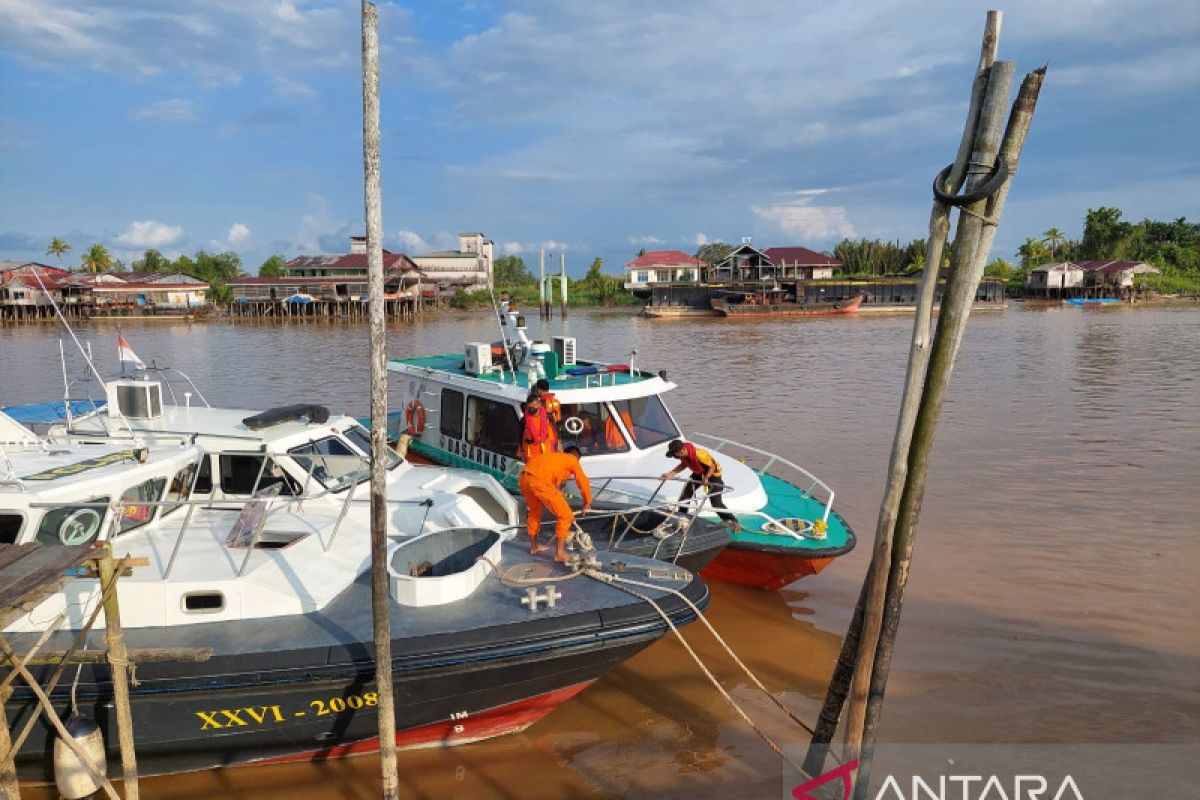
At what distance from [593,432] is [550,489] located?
2892 mm

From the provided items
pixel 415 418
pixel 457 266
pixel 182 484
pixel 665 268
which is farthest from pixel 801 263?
pixel 182 484

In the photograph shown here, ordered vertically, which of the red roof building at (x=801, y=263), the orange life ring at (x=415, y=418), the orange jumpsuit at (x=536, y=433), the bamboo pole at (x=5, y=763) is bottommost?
the bamboo pole at (x=5, y=763)

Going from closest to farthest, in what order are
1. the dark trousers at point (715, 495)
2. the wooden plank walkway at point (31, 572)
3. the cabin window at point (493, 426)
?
the wooden plank walkway at point (31, 572), the dark trousers at point (715, 495), the cabin window at point (493, 426)

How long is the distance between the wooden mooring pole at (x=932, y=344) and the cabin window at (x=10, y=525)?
19.4ft

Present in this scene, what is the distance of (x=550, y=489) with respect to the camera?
679 cm

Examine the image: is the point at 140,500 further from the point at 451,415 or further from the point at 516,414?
the point at 451,415

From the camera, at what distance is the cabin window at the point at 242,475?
25.0ft

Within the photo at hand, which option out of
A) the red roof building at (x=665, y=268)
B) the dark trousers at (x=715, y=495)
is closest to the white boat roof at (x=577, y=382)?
the dark trousers at (x=715, y=495)

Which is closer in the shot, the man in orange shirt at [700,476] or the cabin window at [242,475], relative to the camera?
the cabin window at [242,475]

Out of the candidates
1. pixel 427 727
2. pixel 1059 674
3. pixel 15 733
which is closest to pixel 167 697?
pixel 15 733

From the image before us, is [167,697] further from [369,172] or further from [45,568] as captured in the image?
[369,172]

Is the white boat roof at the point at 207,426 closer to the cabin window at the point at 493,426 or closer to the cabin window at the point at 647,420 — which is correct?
the cabin window at the point at 493,426

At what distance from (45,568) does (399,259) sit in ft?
207

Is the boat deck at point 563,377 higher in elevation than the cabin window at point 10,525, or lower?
higher
